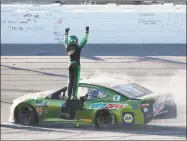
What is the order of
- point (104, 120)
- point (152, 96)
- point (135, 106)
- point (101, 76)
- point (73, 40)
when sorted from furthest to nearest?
point (101, 76) < point (135, 106) < point (152, 96) < point (104, 120) < point (73, 40)

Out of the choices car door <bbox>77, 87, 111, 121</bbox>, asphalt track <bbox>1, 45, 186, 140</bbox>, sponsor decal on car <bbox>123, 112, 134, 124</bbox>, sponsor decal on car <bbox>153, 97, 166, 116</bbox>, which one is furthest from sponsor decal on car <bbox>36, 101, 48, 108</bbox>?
sponsor decal on car <bbox>153, 97, 166, 116</bbox>

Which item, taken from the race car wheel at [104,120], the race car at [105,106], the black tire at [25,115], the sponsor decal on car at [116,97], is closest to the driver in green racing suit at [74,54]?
the race car wheel at [104,120]

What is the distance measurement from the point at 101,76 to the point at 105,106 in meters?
7.53

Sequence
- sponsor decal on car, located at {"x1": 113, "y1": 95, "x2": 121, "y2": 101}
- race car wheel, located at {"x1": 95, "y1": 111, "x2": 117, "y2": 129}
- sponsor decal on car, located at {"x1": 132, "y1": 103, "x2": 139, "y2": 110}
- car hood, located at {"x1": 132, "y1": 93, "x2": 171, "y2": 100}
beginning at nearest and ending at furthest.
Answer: race car wheel, located at {"x1": 95, "y1": 111, "x2": 117, "y2": 129}
car hood, located at {"x1": 132, "y1": 93, "x2": 171, "y2": 100}
sponsor decal on car, located at {"x1": 132, "y1": 103, "x2": 139, "y2": 110}
sponsor decal on car, located at {"x1": 113, "y1": 95, "x2": 121, "y2": 101}

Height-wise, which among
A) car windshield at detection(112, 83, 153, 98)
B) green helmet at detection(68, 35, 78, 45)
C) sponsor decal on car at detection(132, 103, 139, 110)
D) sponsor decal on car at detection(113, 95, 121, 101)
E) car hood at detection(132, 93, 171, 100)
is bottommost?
sponsor decal on car at detection(132, 103, 139, 110)

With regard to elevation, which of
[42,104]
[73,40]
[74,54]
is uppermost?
[73,40]

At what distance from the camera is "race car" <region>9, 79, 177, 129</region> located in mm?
8336

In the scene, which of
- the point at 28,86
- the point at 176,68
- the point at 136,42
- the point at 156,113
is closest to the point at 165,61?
the point at 176,68

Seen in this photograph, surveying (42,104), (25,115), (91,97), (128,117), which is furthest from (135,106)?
(25,115)

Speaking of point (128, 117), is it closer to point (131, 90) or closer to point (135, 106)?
point (135, 106)

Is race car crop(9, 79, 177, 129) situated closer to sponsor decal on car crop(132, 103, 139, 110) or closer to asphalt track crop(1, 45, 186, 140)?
sponsor decal on car crop(132, 103, 139, 110)

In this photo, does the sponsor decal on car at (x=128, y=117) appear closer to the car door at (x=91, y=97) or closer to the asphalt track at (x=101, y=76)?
the asphalt track at (x=101, y=76)

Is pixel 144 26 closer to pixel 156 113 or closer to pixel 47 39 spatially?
pixel 47 39

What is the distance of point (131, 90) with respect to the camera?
887cm
